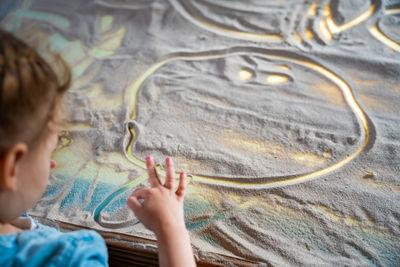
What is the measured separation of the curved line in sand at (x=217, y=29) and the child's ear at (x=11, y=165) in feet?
4.53

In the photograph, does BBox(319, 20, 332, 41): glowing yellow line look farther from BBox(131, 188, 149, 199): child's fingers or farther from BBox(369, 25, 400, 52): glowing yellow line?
BBox(131, 188, 149, 199): child's fingers

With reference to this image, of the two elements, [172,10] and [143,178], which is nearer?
[143,178]

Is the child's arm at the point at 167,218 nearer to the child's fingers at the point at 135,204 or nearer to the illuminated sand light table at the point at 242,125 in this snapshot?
the child's fingers at the point at 135,204

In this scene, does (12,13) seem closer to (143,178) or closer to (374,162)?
(143,178)

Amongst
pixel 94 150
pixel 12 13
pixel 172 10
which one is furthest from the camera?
pixel 12 13

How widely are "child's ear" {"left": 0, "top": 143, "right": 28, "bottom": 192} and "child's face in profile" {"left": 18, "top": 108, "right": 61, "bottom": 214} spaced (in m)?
0.02

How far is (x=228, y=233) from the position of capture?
96 cm

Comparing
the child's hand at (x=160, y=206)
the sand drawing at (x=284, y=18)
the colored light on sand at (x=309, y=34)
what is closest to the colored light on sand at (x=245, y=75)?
the sand drawing at (x=284, y=18)

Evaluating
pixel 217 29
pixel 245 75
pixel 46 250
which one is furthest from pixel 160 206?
pixel 217 29

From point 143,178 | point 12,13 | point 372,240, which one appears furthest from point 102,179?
point 12,13

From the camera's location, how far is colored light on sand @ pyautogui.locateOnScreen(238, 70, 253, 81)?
1.49 metres

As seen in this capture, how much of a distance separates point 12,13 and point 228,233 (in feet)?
6.52

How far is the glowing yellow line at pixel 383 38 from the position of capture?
1.51 m

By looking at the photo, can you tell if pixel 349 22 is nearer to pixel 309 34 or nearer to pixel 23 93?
pixel 309 34
